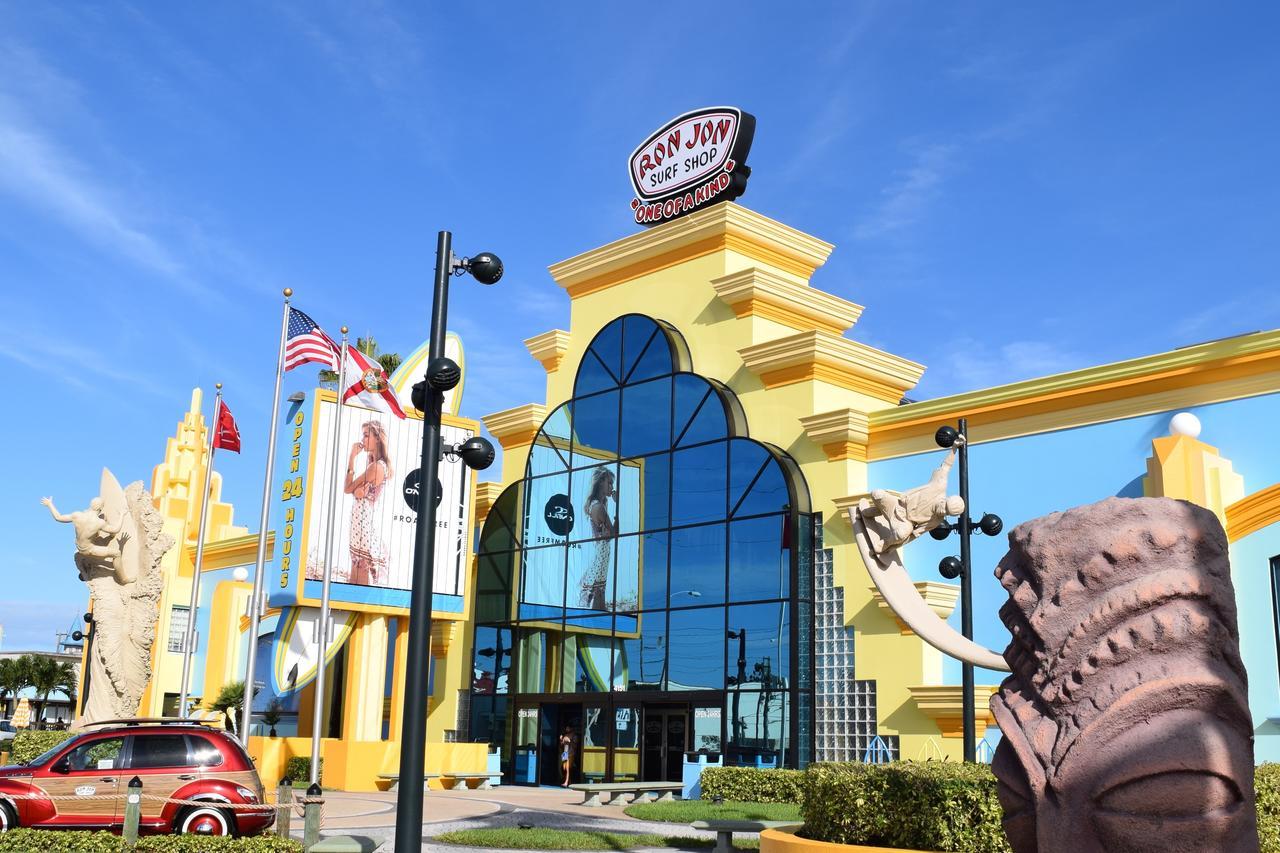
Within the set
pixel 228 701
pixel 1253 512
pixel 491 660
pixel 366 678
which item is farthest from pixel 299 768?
pixel 1253 512

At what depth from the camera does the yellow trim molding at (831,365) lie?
2762 centimetres

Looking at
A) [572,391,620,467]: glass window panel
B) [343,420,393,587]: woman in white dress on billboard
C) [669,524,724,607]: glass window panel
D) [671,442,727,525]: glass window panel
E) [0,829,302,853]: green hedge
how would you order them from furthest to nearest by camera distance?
[572,391,620,467]: glass window panel
[343,420,393,587]: woman in white dress on billboard
[671,442,727,525]: glass window panel
[669,524,724,607]: glass window panel
[0,829,302,853]: green hedge

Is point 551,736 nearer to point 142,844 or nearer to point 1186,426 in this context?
point 1186,426

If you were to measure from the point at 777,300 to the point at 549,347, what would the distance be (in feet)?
24.5

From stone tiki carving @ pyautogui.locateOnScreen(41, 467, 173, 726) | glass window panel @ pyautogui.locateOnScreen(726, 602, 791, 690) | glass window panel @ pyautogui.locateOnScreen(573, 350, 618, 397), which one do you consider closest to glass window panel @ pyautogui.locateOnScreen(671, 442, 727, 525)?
glass window panel @ pyautogui.locateOnScreen(726, 602, 791, 690)

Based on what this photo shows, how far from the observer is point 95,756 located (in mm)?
14898

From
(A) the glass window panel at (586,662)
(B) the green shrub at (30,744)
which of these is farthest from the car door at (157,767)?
(A) the glass window panel at (586,662)

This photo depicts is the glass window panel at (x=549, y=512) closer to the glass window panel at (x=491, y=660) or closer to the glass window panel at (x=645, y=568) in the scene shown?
the glass window panel at (x=645, y=568)

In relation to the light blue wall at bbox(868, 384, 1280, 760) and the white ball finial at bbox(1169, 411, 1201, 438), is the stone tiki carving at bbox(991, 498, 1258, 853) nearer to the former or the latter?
the light blue wall at bbox(868, 384, 1280, 760)

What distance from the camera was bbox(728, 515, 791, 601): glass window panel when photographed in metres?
26.6

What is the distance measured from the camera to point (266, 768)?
28.1 metres

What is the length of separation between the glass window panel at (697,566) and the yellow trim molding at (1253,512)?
11110mm

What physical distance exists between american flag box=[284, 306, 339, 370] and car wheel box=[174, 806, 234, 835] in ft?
40.7

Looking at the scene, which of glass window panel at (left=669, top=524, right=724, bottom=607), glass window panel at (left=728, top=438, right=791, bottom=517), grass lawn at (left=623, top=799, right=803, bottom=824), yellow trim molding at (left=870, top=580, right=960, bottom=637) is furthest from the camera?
glass window panel at (left=669, top=524, right=724, bottom=607)
